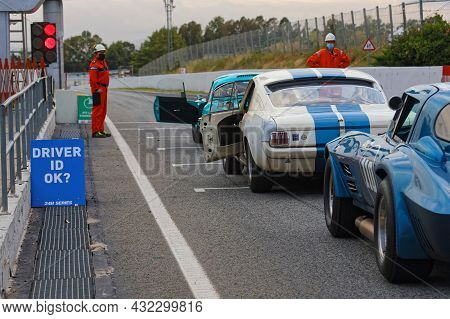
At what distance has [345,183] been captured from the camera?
8.54m

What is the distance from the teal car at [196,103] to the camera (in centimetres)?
1573

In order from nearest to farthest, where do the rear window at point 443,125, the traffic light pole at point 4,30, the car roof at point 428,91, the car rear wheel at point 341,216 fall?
the rear window at point 443,125 → the car roof at point 428,91 → the car rear wheel at point 341,216 → the traffic light pole at point 4,30

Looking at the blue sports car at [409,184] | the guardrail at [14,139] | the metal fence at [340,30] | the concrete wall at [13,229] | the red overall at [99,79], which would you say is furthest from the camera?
the metal fence at [340,30]

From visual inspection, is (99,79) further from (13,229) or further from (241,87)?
(13,229)

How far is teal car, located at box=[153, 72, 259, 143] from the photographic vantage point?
1573 cm

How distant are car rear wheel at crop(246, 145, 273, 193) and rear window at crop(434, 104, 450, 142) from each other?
5170mm

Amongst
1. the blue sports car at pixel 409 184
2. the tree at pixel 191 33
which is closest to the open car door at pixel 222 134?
the blue sports car at pixel 409 184

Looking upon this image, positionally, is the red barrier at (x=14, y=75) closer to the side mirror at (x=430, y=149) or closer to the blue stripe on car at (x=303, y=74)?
the blue stripe on car at (x=303, y=74)

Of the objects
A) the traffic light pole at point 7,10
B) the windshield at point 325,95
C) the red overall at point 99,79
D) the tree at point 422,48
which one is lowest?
the windshield at point 325,95

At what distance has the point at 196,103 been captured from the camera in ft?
60.2

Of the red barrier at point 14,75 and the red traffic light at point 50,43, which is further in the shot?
the red barrier at point 14,75

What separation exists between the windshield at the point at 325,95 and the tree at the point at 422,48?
77.5 feet

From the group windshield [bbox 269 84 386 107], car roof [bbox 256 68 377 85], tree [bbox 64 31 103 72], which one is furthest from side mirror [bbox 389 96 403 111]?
tree [bbox 64 31 103 72]

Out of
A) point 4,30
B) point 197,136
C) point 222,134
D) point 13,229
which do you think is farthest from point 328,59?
point 4,30
